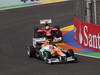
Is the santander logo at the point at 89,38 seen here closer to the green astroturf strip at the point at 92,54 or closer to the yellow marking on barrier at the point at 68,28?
the green astroturf strip at the point at 92,54

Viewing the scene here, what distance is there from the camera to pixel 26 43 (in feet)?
80.5

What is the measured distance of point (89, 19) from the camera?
23234 mm

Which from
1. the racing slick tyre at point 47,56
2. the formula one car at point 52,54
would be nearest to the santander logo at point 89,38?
the formula one car at point 52,54

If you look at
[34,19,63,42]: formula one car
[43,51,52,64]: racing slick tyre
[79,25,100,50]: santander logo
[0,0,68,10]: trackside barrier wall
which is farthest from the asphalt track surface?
[79,25,100,50]: santander logo

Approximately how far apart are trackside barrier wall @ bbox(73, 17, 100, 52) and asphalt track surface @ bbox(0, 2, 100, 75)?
1371mm

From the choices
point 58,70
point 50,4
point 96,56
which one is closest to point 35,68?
point 58,70

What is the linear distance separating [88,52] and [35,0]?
854 inches

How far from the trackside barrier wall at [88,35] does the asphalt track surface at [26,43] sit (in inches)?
54.0

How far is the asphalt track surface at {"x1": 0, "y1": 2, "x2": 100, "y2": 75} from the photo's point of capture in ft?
57.7

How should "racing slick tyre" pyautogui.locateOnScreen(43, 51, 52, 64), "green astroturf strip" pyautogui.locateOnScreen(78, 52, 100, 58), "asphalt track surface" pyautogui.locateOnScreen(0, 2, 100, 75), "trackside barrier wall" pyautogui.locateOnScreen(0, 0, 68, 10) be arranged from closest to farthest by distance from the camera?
"asphalt track surface" pyautogui.locateOnScreen(0, 2, 100, 75), "racing slick tyre" pyautogui.locateOnScreen(43, 51, 52, 64), "green astroturf strip" pyautogui.locateOnScreen(78, 52, 100, 58), "trackside barrier wall" pyautogui.locateOnScreen(0, 0, 68, 10)

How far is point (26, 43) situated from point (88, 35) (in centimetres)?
410

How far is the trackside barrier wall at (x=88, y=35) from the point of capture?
69.0 ft

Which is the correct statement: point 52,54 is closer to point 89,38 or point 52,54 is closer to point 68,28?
point 89,38

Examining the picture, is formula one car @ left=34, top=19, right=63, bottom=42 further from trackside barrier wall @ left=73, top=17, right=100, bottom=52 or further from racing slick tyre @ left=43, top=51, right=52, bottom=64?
racing slick tyre @ left=43, top=51, right=52, bottom=64
